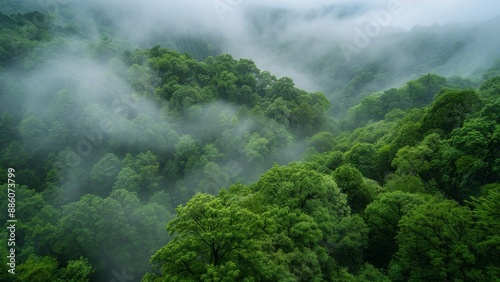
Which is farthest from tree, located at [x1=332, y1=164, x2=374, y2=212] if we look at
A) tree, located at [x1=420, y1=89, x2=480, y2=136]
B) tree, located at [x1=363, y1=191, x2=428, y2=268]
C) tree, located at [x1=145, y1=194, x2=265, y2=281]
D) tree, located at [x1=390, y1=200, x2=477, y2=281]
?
tree, located at [x1=145, y1=194, x2=265, y2=281]

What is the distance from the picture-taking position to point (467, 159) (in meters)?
30.6

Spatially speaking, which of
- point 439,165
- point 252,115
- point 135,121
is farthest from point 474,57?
point 135,121

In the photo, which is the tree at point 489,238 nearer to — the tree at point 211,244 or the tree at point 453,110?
the tree at point 211,244

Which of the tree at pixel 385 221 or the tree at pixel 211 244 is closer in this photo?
the tree at pixel 211 244

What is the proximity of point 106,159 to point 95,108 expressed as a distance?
1358 centimetres

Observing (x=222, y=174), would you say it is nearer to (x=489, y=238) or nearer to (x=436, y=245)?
(x=436, y=245)

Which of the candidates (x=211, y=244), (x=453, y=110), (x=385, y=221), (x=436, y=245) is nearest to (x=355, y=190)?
(x=385, y=221)

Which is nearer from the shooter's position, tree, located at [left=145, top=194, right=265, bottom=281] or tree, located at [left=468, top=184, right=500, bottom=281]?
tree, located at [left=468, top=184, right=500, bottom=281]

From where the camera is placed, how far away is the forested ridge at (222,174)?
69.4 ft

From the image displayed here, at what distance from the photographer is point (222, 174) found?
59594mm

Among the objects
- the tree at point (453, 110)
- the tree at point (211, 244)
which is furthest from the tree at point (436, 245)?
the tree at point (453, 110)

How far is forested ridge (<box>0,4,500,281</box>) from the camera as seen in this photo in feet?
69.4

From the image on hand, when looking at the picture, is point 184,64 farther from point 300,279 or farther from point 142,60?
point 300,279

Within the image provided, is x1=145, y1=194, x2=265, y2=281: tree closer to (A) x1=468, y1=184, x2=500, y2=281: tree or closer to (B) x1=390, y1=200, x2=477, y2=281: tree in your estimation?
(B) x1=390, y1=200, x2=477, y2=281: tree
